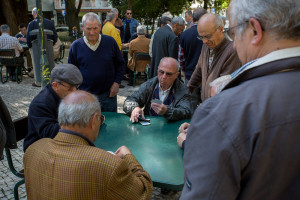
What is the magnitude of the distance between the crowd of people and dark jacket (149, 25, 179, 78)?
2458 mm

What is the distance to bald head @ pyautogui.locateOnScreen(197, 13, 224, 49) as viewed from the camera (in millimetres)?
2949

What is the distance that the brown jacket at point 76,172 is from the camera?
1493 millimetres

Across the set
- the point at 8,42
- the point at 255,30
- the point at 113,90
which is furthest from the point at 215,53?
the point at 8,42

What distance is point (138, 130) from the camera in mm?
2678

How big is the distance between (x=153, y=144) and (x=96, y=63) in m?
1.72

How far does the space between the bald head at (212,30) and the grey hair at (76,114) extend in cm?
174

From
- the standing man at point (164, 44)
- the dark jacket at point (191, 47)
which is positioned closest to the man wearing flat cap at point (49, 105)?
the dark jacket at point (191, 47)

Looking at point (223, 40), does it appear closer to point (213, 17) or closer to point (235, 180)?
point (213, 17)

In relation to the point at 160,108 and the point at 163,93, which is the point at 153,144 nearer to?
the point at 160,108

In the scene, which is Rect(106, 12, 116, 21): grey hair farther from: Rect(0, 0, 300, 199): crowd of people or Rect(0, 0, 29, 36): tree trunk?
Rect(0, 0, 29, 36): tree trunk

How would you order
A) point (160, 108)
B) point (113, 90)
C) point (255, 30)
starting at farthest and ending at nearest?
point (113, 90) → point (160, 108) → point (255, 30)

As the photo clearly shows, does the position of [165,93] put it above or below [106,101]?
above

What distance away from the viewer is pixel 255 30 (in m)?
0.87

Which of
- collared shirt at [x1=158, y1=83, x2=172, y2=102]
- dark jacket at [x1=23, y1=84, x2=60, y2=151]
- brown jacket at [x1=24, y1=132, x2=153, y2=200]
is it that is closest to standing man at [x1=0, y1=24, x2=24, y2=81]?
collared shirt at [x1=158, y1=83, x2=172, y2=102]
